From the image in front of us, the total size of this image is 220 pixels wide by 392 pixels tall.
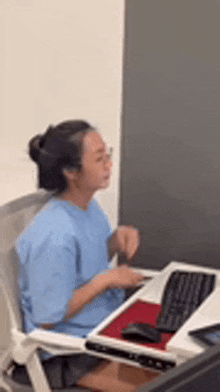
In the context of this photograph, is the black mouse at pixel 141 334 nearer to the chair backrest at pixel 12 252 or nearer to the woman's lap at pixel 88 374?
the woman's lap at pixel 88 374

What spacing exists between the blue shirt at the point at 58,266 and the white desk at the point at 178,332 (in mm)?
143

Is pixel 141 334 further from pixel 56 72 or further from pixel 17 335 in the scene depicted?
pixel 56 72

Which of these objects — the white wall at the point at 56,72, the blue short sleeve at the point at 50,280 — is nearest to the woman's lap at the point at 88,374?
the blue short sleeve at the point at 50,280

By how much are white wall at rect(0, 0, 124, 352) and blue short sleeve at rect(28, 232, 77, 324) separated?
61 cm

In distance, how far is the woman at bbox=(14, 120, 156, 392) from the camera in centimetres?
181

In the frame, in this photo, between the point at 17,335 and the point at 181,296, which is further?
the point at 181,296

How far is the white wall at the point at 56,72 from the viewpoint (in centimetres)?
229

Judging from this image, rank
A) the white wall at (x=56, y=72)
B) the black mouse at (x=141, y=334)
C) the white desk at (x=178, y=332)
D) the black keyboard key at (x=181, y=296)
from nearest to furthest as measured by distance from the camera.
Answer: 1. the white desk at (x=178, y=332)
2. the black mouse at (x=141, y=334)
3. the black keyboard key at (x=181, y=296)
4. the white wall at (x=56, y=72)

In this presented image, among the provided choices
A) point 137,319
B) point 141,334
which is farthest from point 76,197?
point 141,334

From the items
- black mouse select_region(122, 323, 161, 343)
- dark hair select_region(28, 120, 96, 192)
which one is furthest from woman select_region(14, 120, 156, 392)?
black mouse select_region(122, 323, 161, 343)

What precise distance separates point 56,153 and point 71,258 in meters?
0.36

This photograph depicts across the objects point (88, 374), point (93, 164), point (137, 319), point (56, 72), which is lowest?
point (88, 374)

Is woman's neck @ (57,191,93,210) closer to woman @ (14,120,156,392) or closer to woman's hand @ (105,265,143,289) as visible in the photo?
woman @ (14,120,156,392)

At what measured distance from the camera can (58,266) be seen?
5.90 feet
